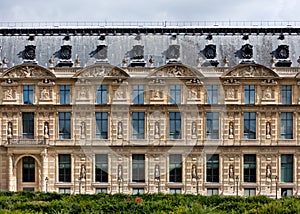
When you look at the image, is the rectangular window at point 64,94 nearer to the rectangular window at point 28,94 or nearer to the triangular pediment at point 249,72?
the rectangular window at point 28,94

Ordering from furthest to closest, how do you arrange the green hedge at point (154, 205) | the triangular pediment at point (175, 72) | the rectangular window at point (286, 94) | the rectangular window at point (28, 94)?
the rectangular window at point (28, 94) → the rectangular window at point (286, 94) → the triangular pediment at point (175, 72) → the green hedge at point (154, 205)

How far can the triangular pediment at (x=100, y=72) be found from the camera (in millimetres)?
64125

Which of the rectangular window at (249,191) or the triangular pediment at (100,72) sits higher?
the triangular pediment at (100,72)

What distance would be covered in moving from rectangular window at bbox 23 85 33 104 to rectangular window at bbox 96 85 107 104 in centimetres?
668

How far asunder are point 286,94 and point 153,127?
13801 mm

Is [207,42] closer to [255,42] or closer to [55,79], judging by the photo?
[255,42]

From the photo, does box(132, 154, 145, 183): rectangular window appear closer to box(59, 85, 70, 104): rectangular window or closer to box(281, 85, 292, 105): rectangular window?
box(59, 85, 70, 104): rectangular window

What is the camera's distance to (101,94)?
212 feet

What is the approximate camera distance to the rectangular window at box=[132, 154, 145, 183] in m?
64.4

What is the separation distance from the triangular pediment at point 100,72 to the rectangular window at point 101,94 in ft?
3.80

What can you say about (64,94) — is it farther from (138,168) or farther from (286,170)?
(286,170)

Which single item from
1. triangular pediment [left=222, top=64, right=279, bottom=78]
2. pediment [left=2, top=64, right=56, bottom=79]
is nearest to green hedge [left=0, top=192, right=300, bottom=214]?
pediment [left=2, top=64, right=56, bottom=79]

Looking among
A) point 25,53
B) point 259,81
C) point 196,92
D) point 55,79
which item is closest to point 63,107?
point 55,79

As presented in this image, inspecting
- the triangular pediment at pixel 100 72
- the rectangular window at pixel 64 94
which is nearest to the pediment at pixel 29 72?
the rectangular window at pixel 64 94
